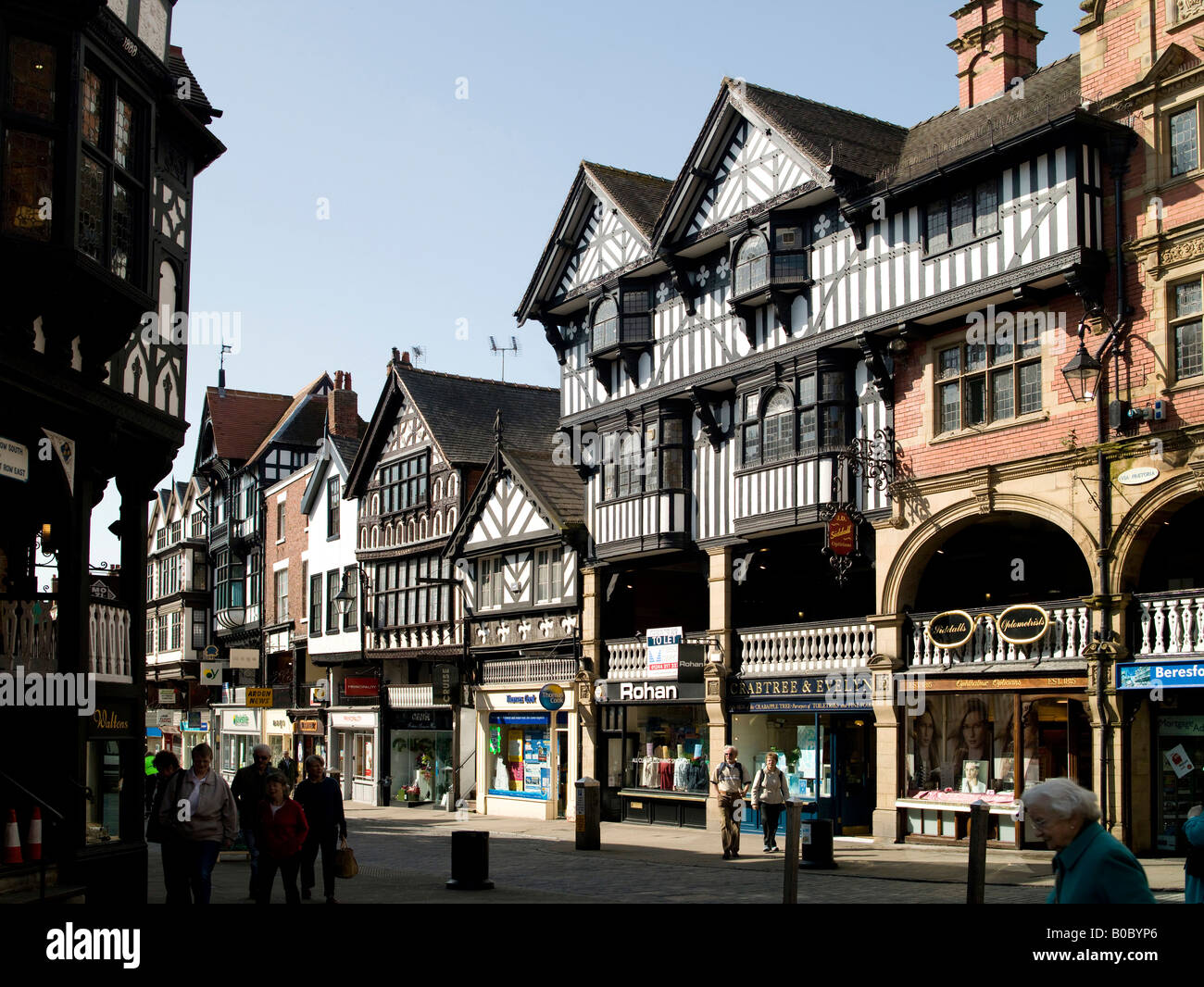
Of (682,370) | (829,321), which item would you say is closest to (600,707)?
(682,370)

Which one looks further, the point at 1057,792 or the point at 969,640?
the point at 969,640

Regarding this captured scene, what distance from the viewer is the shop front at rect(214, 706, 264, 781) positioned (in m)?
49.2

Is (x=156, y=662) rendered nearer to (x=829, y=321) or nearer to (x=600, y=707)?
(x=600, y=707)

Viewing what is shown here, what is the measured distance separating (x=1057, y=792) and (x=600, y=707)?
83.1ft

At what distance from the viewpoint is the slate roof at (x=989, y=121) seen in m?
22.0

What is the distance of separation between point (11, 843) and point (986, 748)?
14946 millimetres

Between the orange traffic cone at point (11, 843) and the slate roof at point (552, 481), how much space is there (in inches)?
774

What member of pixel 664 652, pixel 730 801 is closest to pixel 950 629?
pixel 730 801

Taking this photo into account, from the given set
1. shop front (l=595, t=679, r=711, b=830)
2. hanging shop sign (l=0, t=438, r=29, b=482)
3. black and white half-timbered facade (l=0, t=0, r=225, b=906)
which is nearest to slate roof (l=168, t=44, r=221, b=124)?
black and white half-timbered facade (l=0, t=0, r=225, b=906)

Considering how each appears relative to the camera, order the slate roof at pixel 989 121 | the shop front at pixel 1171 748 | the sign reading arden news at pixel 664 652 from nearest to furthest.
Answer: the shop front at pixel 1171 748
the slate roof at pixel 989 121
the sign reading arden news at pixel 664 652

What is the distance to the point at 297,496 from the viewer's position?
48.2 meters

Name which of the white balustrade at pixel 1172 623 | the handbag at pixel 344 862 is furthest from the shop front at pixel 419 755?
the handbag at pixel 344 862

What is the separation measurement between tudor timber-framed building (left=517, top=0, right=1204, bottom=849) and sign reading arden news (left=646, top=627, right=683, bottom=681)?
0.77 meters

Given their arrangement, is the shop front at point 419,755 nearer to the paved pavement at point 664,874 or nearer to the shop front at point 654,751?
the shop front at point 654,751
